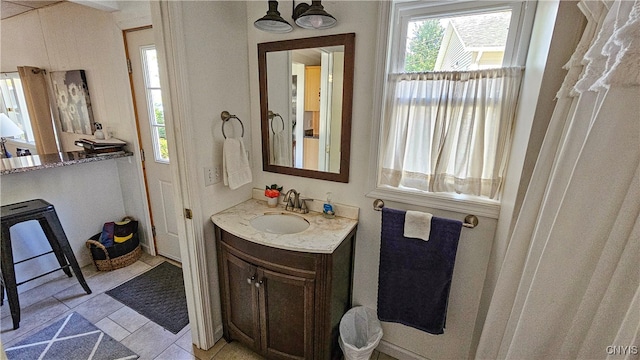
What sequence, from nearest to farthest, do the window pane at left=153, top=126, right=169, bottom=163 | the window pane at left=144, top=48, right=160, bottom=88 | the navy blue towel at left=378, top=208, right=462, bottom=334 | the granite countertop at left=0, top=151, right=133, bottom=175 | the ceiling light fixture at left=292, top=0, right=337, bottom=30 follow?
the ceiling light fixture at left=292, top=0, right=337, bottom=30, the navy blue towel at left=378, top=208, right=462, bottom=334, the granite countertop at left=0, top=151, right=133, bottom=175, the window pane at left=144, top=48, right=160, bottom=88, the window pane at left=153, top=126, right=169, bottom=163

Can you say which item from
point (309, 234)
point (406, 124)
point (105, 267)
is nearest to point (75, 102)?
point (105, 267)

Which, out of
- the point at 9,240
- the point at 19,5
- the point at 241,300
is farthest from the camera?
the point at 19,5

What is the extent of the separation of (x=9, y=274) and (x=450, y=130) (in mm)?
2980

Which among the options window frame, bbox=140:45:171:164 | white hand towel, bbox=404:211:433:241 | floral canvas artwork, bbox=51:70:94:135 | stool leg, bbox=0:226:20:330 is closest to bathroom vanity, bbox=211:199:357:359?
white hand towel, bbox=404:211:433:241

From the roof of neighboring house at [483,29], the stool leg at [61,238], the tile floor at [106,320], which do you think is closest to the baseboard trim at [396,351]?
the tile floor at [106,320]

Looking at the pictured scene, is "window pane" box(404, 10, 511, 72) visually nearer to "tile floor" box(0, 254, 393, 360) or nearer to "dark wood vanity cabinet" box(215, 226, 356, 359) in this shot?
"dark wood vanity cabinet" box(215, 226, 356, 359)

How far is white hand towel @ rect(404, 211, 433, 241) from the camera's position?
139cm

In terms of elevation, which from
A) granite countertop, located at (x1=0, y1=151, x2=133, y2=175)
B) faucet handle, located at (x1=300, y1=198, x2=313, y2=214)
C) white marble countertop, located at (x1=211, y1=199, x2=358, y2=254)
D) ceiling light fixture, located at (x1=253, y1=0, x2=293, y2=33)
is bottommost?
white marble countertop, located at (x1=211, y1=199, x2=358, y2=254)

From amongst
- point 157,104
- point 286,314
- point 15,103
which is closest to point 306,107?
point 286,314

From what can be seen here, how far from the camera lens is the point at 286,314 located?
1461 millimetres

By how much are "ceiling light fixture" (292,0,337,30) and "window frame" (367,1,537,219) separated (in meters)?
0.26

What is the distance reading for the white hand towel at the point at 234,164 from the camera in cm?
162

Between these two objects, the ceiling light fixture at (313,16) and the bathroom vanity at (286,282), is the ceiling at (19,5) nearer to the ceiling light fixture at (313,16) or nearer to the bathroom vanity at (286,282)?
the ceiling light fixture at (313,16)

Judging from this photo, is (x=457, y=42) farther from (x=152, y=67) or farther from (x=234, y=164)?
(x=152, y=67)
